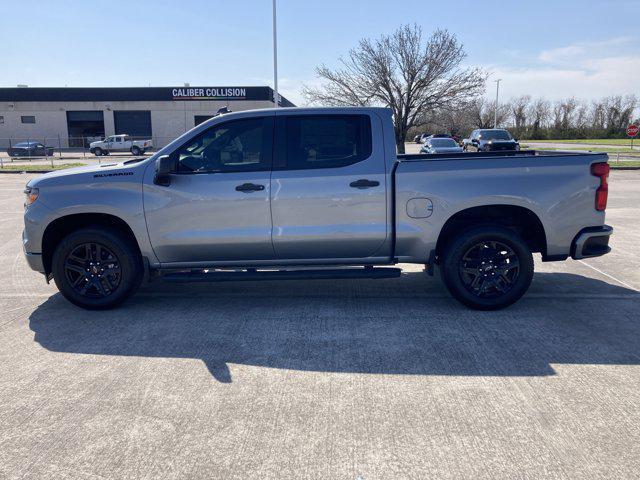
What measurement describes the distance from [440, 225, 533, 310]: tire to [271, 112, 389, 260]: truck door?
75 centimetres

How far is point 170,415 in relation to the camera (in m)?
3.45

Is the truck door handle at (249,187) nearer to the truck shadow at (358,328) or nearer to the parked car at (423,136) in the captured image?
the truck shadow at (358,328)

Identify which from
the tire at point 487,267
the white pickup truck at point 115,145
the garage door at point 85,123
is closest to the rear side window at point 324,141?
the tire at point 487,267

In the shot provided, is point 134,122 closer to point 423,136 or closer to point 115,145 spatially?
point 115,145

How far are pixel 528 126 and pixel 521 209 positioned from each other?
7535cm

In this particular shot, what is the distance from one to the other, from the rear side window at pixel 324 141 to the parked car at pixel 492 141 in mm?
27744

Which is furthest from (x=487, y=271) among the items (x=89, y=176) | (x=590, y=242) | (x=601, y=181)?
(x=89, y=176)

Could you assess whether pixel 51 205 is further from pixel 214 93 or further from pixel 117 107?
pixel 117 107

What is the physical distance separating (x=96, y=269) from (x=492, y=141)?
30.5 m

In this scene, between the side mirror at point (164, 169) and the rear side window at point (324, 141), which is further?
the rear side window at point (324, 141)

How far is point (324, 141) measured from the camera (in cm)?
537

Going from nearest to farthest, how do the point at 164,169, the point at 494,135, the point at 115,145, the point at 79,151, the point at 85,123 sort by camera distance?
the point at 164,169 < the point at 494,135 < the point at 115,145 < the point at 79,151 < the point at 85,123

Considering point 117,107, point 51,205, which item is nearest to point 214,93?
point 117,107

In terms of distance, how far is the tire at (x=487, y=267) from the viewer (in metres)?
5.25
